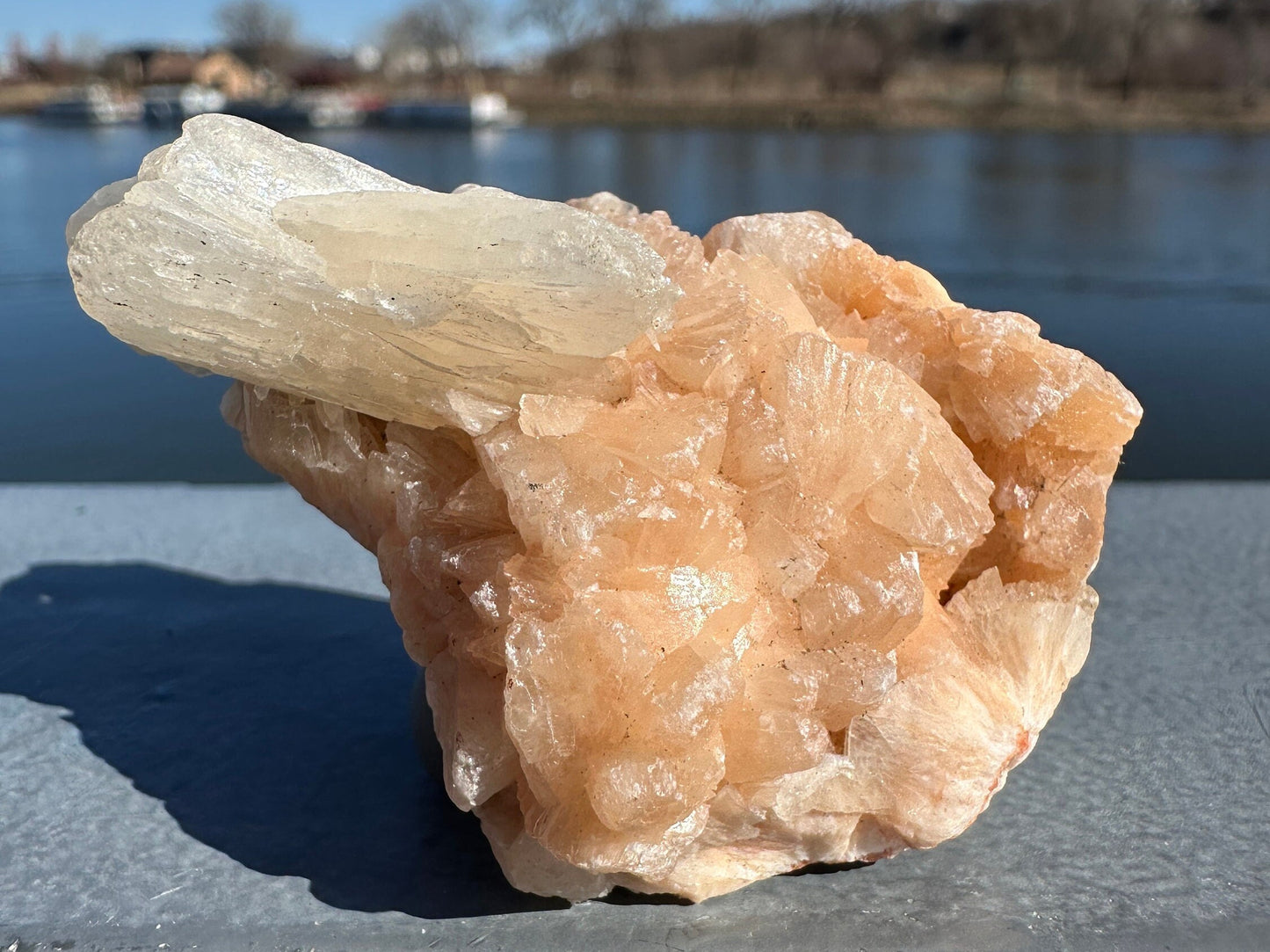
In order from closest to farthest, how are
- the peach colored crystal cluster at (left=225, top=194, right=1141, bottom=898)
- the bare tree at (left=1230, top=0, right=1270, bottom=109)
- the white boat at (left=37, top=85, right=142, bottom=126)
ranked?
1. the peach colored crystal cluster at (left=225, top=194, right=1141, bottom=898)
2. the bare tree at (left=1230, top=0, right=1270, bottom=109)
3. the white boat at (left=37, top=85, right=142, bottom=126)

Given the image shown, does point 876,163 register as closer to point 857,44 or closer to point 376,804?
point 376,804

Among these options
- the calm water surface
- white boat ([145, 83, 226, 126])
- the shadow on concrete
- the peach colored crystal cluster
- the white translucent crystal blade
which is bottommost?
white boat ([145, 83, 226, 126])

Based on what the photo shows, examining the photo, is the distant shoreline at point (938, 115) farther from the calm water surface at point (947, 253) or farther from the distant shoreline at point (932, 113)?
the calm water surface at point (947, 253)

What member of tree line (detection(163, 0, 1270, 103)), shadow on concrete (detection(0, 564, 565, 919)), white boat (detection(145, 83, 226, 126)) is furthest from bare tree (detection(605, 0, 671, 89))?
shadow on concrete (detection(0, 564, 565, 919))

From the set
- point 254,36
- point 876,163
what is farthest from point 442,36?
point 876,163

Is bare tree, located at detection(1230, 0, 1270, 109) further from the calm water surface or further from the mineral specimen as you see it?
the mineral specimen

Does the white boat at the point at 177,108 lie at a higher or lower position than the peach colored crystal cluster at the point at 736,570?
lower

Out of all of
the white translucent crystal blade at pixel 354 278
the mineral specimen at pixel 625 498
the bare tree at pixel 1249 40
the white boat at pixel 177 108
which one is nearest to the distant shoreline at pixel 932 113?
the bare tree at pixel 1249 40
